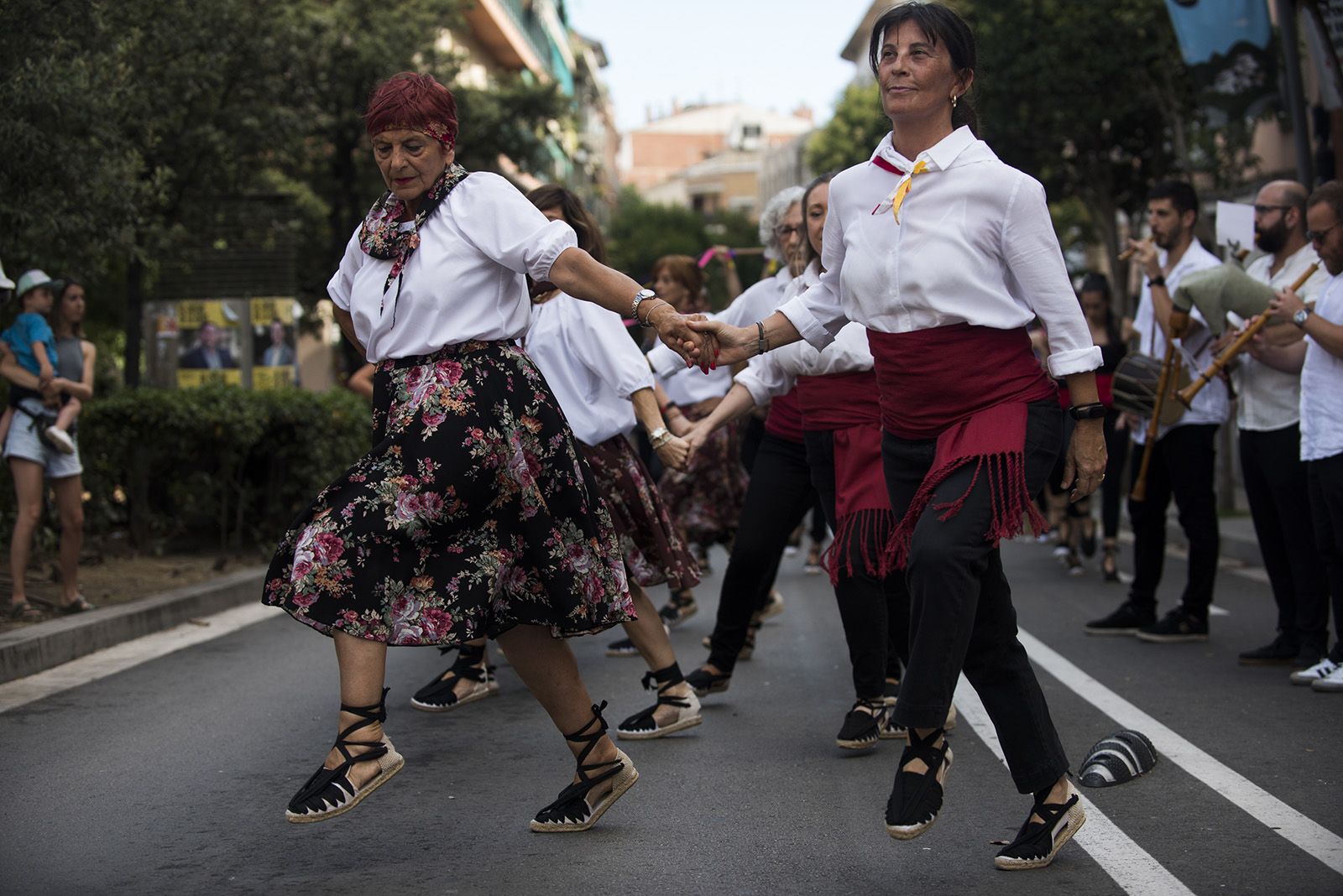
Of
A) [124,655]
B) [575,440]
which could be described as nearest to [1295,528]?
[575,440]

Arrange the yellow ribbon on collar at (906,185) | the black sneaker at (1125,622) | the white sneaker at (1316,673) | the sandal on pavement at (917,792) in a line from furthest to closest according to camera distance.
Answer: the black sneaker at (1125,622) → the white sneaker at (1316,673) → the yellow ribbon on collar at (906,185) → the sandal on pavement at (917,792)

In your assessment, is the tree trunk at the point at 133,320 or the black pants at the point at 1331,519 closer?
the black pants at the point at 1331,519

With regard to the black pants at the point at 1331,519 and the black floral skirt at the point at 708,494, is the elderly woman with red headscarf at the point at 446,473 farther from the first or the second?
the black floral skirt at the point at 708,494

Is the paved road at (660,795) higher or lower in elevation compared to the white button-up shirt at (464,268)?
lower

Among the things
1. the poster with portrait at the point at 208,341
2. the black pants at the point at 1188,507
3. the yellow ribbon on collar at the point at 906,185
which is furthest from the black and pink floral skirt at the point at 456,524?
the poster with portrait at the point at 208,341

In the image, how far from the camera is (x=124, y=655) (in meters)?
8.38

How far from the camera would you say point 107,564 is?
11570 mm

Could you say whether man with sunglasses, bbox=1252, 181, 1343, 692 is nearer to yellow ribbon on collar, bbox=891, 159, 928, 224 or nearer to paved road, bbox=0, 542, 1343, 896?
paved road, bbox=0, 542, 1343, 896

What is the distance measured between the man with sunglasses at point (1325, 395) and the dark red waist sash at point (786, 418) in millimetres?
2046

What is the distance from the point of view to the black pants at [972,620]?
3.99m

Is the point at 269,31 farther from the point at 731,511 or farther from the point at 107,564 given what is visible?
the point at 731,511

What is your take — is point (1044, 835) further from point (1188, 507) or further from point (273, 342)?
point (273, 342)

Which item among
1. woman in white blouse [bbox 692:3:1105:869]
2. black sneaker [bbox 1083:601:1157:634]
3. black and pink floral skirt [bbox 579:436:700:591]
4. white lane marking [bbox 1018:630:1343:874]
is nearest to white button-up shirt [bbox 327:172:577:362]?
woman in white blouse [bbox 692:3:1105:869]

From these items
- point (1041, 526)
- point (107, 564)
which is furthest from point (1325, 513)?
point (107, 564)
